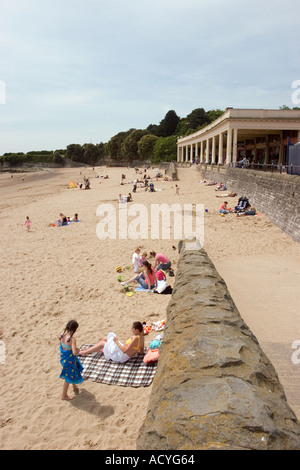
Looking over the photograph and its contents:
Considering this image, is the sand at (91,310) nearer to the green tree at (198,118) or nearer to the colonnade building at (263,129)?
the colonnade building at (263,129)

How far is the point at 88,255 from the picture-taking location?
1142 centimetres

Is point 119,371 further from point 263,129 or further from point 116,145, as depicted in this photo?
point 116,145

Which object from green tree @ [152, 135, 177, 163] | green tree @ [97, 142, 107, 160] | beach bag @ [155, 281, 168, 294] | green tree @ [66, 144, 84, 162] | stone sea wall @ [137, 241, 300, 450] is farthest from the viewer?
green tree @ [97, 142, 107, 160]

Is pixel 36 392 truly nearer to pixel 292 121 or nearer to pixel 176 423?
pixel 176 423

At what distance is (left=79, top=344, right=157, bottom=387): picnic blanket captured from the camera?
4781 mm

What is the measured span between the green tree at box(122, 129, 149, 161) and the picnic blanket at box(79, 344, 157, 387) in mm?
74655

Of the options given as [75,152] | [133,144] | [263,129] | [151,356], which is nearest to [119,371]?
[151,356]

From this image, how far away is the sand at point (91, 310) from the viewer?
13.4 ft

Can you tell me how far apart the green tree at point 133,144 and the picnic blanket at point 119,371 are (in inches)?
2939

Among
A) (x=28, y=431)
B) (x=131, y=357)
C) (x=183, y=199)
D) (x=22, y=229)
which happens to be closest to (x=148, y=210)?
(x=183, y=199)

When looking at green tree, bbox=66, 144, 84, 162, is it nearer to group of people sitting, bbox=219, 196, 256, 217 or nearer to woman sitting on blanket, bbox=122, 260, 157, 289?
group of people sitting, bbox=219, 196, 256, 217

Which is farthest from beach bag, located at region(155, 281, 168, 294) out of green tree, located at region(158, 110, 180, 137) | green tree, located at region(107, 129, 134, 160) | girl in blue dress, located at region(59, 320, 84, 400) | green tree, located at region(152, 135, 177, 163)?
green tree, located at region(107, 129, 134, 160)
